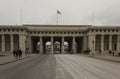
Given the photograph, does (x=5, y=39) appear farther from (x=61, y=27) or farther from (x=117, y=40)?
(x=117, y=40)

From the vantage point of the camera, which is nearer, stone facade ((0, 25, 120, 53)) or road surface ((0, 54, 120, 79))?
road surface ((0, 54, 120, 79))

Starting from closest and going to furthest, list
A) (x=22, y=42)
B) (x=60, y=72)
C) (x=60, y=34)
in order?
(x=60, y=72)
(x=22, y=42)
(x=60, y=34)

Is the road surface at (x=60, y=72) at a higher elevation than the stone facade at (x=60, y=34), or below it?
below

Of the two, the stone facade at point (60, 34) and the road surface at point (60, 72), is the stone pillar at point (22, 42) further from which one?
the road surface at point (60, 72)

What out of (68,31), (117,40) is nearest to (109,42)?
(117,40)

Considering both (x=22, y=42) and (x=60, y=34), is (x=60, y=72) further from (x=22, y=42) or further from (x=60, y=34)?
(x=60, y=34)

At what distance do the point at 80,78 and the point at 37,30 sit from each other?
86715mm

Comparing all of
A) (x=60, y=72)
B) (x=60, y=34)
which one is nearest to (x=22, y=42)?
(x=60, y=34)

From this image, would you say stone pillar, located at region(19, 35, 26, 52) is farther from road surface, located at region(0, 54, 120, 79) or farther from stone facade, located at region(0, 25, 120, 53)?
road surface, located at region(0, 54, 120, 79)

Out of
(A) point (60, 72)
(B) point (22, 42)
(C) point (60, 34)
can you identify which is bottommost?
(A) point (60, 72)

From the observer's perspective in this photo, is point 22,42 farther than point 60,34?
No

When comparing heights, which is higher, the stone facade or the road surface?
the stone facade

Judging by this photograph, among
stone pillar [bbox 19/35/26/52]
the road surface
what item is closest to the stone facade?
stone pillar [bbox 19/35/26/52]

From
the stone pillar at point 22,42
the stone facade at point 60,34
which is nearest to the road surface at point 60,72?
the stone facade at point 60,34
